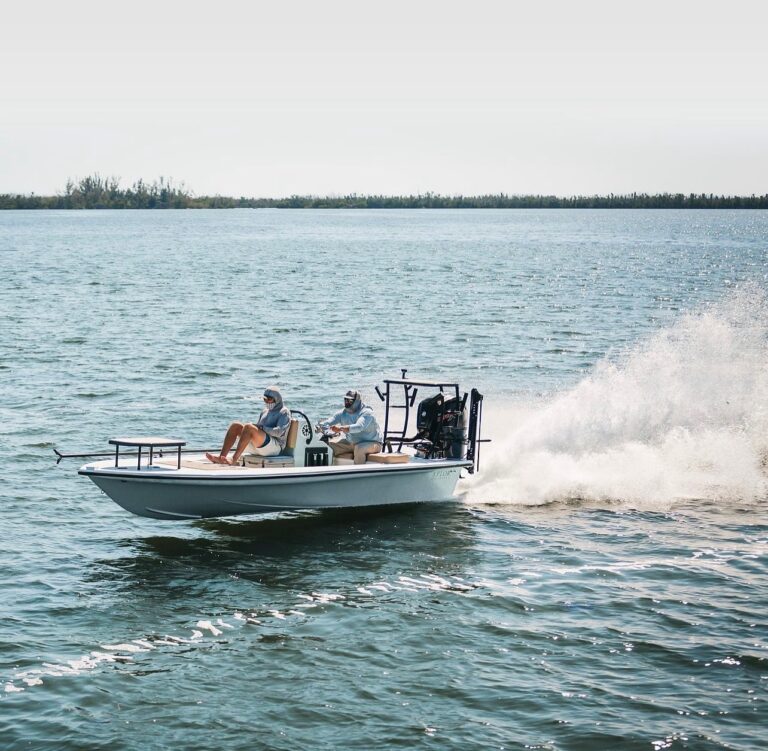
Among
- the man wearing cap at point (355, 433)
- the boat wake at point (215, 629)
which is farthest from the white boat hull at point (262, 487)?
the boat wake at point (215, 629)

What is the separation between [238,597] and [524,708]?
14.6ft

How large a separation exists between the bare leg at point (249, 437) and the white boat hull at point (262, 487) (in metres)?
0.43

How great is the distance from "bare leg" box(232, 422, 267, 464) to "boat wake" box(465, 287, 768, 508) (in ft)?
13.7

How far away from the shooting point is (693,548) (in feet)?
54.6

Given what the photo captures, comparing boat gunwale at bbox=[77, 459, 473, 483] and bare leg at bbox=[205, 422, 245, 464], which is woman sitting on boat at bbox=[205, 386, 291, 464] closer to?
bare leg at bbox=[205, 422, 245, 464]

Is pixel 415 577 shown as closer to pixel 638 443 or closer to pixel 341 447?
pixel 341 447

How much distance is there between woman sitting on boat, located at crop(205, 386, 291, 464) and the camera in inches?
680

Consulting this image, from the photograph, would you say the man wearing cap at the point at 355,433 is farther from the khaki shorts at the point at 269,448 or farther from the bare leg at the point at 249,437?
the bare leg at the point at 249,437

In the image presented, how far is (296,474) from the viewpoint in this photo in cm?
1706

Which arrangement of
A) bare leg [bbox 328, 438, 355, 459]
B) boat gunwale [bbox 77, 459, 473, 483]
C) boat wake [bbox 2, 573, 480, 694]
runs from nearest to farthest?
boat wake [bbox 2, 573, 480, 694], boat gunwale [bbox 77, 459, 473, 483], bare leg [bbox 328, 438, 355, 459]

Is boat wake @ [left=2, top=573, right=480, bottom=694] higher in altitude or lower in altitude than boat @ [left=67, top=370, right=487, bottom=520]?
lower

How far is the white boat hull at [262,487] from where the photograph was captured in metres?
16.2

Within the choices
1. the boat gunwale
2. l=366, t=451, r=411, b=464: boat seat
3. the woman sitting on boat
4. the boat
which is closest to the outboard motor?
the boat

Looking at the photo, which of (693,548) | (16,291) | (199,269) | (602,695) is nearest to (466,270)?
(199,269)
